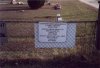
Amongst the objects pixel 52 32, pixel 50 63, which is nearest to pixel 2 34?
pixel 52 32

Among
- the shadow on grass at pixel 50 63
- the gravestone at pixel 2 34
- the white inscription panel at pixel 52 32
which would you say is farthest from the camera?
the gravestone at pixel 2 34

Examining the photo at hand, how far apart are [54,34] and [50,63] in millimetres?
631

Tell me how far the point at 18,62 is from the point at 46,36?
82 cm

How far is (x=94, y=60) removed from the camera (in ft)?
24.4

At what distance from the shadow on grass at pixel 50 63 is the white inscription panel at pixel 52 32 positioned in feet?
1.50

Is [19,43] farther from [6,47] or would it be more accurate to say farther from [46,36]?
[46,36]

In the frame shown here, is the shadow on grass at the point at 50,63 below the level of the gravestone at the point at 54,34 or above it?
below

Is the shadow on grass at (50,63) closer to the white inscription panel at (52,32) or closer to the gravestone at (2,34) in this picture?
the white inscription panel at (52,32)

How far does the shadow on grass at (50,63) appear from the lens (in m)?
7.19

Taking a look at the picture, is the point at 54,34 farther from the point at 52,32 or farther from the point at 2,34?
the point at 2,34

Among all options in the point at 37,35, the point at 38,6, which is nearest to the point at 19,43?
the point at 37,35

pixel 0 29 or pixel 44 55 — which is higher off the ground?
pixel 0 29

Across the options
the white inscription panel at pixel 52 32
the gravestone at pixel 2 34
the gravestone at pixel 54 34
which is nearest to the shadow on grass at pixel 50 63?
the gravestone at pixel 54 34

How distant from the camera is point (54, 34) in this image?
24.2 ft
